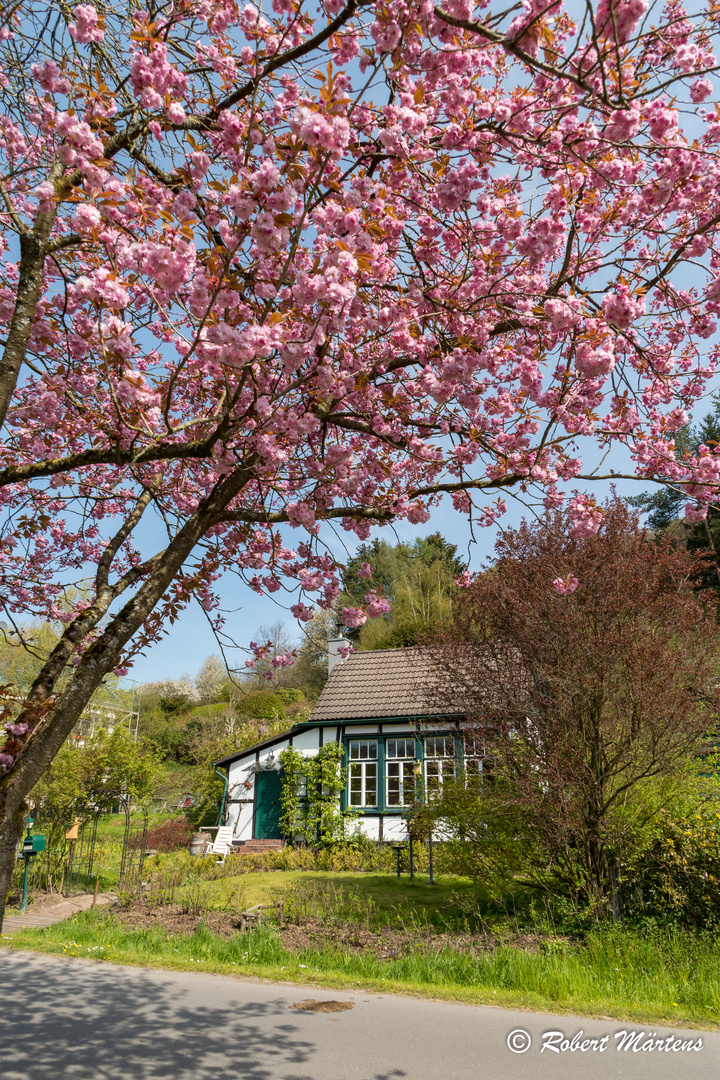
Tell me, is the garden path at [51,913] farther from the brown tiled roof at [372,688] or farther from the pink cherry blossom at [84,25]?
the pink cherry blossom at [84,25]

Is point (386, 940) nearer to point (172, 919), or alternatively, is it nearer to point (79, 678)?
point (172, 919)

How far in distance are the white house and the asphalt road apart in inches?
330

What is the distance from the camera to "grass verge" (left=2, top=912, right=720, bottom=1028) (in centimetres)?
500

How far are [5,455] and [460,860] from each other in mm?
6291

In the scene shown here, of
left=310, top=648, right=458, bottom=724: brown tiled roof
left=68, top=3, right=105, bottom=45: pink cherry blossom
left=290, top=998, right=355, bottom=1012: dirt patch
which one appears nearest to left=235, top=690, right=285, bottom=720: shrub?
left=310, top=648, right=458, bottom=724: brown tiled roof

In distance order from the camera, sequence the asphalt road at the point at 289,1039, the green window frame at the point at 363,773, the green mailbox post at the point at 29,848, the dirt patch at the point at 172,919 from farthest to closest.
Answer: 1. the green window frame at the point at 363,773
2. the green mailbox post at the point at 29,848
3. the dirt patch at the point at 172,919
4. the asphalt road at the point at 289,1039

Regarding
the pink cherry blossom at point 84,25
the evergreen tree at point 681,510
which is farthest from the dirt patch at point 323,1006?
the evergreen tree at point 681,510

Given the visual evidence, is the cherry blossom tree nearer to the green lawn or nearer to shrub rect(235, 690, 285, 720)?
the green lawn

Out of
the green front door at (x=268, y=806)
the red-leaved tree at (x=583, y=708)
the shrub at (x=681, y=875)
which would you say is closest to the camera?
the shrub at (x=681, y=875)

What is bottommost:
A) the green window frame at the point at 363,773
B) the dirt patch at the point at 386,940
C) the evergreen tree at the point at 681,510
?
the dirt patch at the point at 386,940

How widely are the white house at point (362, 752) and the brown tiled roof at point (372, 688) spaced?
25 mm

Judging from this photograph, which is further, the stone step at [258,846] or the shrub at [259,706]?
the shrub at [259,706]

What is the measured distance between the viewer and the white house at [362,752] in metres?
14.1

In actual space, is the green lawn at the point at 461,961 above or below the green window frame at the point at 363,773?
below
